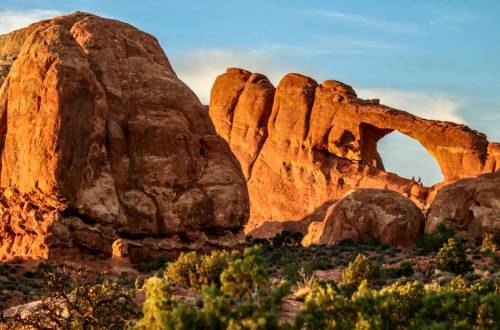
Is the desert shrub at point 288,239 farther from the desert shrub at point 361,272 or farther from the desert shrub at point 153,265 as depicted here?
the desert shrub at point 361,272

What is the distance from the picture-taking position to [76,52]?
4231cm

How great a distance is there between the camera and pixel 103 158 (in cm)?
4191

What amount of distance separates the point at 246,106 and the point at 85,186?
131 feet

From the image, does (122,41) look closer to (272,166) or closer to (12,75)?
(12,75)

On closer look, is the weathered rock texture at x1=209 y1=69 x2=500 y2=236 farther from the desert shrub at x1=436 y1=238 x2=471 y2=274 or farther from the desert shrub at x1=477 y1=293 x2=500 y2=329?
the desert shrub at x1=477 y1=293 x2=500 y2=329

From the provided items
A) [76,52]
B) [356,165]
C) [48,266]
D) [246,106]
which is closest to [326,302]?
[48,266]

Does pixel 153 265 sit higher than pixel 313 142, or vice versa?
pixel 313 142

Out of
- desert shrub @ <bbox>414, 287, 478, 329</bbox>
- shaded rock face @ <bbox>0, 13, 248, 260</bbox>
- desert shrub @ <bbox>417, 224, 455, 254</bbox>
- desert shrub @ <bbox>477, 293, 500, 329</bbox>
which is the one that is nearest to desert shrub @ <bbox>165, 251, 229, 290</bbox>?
desert shrub @ <bbox>414, 287, 478, 329</bbox>

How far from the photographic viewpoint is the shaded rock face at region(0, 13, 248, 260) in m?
40.2

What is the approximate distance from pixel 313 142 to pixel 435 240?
32.5 metres

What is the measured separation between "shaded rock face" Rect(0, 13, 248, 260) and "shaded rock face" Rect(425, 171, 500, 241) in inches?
492

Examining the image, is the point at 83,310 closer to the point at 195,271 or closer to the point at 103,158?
the point at 195,271

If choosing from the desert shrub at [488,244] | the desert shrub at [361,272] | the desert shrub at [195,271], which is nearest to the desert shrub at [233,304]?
the desert shrub at [195,271]

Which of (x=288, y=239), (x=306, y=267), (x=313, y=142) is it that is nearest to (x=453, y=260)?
(x=306, y=267)
